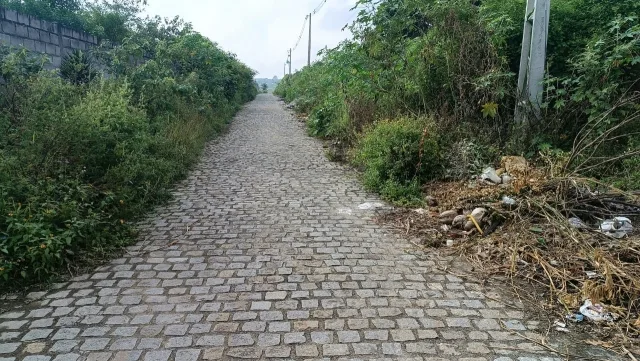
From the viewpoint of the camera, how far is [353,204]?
19.0 ft

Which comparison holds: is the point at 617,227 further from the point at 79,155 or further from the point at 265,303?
the point at 79,155

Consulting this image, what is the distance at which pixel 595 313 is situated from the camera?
9.91 feet

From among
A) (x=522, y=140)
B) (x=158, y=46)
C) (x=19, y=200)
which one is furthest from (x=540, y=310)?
(x=158, y=46)

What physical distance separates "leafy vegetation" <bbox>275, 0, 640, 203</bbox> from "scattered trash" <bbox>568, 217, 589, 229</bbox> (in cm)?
86

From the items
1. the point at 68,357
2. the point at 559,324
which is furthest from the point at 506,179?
the point at 68,357

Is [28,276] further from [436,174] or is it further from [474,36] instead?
[474,36]

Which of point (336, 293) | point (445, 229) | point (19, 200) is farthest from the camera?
point (445, 229)

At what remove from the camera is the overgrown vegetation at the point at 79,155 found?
366 cm

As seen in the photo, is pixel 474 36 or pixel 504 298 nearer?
pixel 504 298

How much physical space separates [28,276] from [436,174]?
5.09 meters

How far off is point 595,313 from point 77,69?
8.81 meters

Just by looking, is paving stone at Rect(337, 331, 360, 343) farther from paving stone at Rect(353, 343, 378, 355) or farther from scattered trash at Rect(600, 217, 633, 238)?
scattered trash at Rect(600, 217, 633, 238)

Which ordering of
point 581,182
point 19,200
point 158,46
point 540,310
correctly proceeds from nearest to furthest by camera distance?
point 540,310
point 19,200
point 581,182
point 158,46

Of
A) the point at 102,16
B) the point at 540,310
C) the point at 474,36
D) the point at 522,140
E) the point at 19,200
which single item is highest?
the point at 102,16
